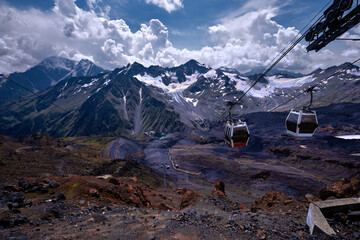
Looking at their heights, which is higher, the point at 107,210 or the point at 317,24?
the point at 317,24

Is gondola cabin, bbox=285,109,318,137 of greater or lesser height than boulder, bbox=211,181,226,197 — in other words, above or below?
above

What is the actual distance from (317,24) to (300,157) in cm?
6522

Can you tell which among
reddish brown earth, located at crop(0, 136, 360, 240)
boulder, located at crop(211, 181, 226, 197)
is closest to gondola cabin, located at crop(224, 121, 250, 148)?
reddish brown earth, located at crop(0, 136, 360, 240)

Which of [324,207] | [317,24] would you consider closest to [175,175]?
[324,207]

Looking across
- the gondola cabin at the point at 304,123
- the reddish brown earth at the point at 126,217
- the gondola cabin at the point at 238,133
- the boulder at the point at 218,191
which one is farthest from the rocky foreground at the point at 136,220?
the gondola cabin at the point at 238,133

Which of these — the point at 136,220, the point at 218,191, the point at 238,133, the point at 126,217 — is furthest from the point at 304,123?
the point at 126,217

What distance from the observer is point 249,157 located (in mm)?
69375

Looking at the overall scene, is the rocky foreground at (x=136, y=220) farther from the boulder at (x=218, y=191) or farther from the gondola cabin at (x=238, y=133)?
the gondola cabin at (x=238, y=133)

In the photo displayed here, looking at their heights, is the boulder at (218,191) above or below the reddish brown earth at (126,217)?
below

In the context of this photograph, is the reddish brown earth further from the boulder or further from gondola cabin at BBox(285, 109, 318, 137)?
gondola cabin at BBox(285, 109, 318, 137)

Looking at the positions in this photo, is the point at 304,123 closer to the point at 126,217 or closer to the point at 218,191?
the point at 218,191

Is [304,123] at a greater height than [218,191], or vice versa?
[304,123]

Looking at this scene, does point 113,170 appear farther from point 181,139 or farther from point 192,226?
point 181,139

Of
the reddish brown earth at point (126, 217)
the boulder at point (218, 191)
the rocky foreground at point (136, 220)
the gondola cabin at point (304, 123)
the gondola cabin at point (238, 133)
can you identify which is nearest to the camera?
the rocky foreground at point (136, 220)
